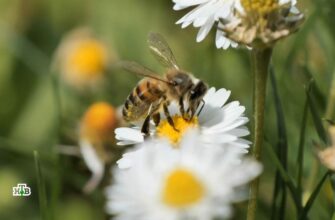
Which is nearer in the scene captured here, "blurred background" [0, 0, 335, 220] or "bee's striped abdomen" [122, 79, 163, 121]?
"bee's striped abdomen" [122, 79, 163, 121]

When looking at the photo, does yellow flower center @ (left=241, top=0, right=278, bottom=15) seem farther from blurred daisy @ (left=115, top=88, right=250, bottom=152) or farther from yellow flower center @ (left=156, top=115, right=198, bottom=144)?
yellow flower center @ (left=156, top=115, right=198, bottom=144)

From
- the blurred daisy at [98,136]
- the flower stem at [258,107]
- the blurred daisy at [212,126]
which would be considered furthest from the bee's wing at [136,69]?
the blurred daisy at [98,136]

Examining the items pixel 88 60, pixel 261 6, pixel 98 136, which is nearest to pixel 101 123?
pixel 98 136

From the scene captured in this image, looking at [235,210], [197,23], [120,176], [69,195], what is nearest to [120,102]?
[69,195]

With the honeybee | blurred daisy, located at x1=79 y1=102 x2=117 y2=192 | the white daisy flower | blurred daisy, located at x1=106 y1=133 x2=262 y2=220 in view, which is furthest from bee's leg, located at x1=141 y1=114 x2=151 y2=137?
blurred daisy, located at x1=79 y1=102 x2=117 y2=192

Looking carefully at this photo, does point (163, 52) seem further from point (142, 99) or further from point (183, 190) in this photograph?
point (183, 190)

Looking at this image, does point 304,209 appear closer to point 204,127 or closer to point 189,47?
point 204,127
